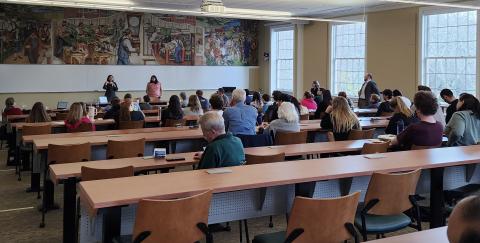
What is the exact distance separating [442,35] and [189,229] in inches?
426

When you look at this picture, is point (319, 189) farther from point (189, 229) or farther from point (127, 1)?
point (127, 1)

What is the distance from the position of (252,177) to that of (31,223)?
2.87 metres

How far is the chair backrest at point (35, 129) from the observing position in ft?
23.6

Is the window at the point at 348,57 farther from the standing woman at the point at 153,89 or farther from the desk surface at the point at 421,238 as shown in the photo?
the desk surface at the point at 421,238

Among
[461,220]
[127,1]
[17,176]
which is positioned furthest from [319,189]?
[127,1]

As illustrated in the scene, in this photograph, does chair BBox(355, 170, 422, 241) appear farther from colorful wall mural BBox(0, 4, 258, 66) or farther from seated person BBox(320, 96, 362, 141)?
colorful wall mural BBox(0, 4, 258, 66)

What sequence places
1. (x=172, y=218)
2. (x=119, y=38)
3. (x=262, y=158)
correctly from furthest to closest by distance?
(x=119, y=38) → (x=262, y=158) → (x=172, y=218)

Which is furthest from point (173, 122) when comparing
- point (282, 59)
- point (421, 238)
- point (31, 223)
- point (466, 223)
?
point (282, 59)

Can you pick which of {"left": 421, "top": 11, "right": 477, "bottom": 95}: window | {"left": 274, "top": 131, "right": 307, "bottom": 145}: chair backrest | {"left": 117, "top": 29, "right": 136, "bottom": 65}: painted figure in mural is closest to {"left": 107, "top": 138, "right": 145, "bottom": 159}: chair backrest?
{"left": 274, "top": 131, "right": 307, "bottom": 145}: chair backrest

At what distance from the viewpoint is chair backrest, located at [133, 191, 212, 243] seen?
8.98ft

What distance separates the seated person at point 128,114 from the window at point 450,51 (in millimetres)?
7554

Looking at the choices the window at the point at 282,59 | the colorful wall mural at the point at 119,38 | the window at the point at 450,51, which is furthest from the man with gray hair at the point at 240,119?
the window at the point at 282,59

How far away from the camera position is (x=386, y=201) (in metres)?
3.43

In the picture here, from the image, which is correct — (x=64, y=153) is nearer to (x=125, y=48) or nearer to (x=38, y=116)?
(x=38, y=116)
